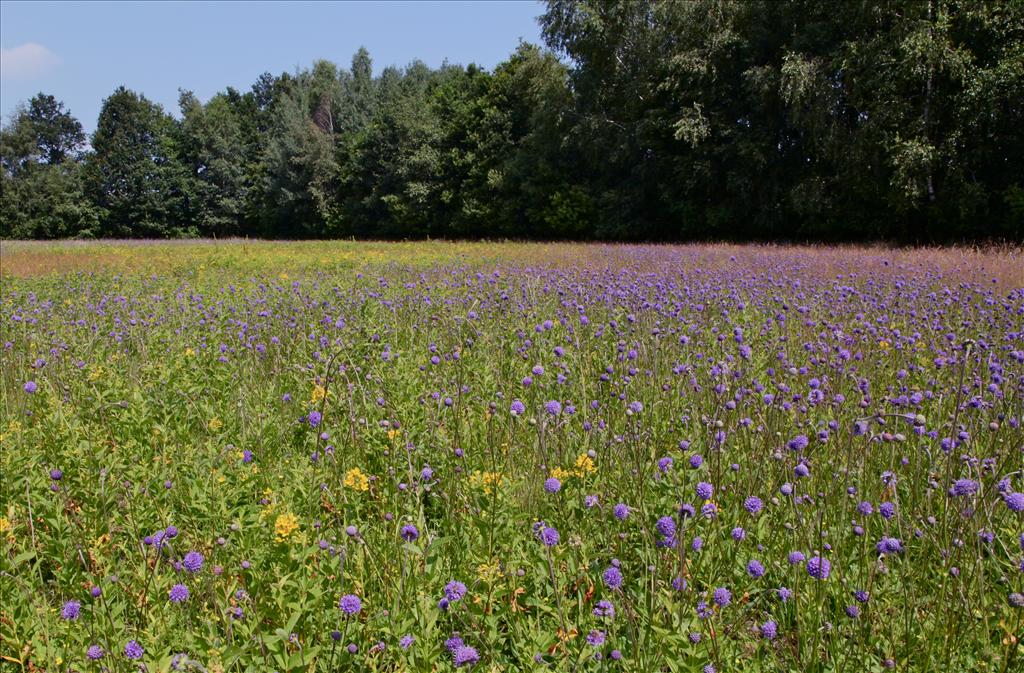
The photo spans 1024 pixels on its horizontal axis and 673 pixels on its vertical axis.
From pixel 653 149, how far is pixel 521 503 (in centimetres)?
A: 2509

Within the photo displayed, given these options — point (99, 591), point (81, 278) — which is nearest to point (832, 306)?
point (99, 591)

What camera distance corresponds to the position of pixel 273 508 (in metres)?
2.00

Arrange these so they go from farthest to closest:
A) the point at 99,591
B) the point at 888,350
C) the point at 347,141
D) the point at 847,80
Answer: the point at 347,141 < the point at 847,80 < the point at 888,350 < the point at 99,591

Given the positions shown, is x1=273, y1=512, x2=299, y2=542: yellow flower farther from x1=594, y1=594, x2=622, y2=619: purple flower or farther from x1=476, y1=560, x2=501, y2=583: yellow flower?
x1=594, y1=594, x2=622, y2=619: purple flower

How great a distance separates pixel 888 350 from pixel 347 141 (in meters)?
44.0

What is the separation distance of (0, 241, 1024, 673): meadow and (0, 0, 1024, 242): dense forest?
51.0 ft

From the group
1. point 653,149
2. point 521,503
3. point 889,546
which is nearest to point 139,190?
point 653,149

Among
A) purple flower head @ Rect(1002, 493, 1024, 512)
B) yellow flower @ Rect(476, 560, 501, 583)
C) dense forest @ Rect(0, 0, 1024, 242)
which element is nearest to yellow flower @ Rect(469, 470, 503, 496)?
yellow flower @ Rect(476, 560, 501, 583)

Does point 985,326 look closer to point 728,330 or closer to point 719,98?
point 728,330

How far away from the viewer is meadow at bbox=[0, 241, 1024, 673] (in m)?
1.59

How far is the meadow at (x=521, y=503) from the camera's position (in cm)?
159

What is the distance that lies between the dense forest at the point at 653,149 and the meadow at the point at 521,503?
15.6 m

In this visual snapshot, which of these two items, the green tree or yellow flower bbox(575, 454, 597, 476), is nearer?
yellow flower bbox(575, 454, 597, 476)

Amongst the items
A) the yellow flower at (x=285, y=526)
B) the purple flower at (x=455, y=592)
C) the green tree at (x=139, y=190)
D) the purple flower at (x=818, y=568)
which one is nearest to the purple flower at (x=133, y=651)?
the yellow flower at (x=285, y=526)
